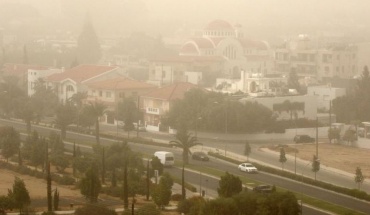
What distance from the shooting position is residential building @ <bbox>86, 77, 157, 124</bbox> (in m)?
36.2

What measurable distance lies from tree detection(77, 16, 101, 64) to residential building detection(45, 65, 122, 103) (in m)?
22.9

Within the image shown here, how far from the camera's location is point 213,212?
52.1ft

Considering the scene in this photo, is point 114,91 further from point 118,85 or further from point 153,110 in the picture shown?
point 153,110

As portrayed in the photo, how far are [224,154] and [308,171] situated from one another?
11.8ft

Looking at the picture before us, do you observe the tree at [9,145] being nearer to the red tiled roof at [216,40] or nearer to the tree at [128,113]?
the tree at [128,113]

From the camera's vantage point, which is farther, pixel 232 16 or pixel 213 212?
pixel 232 16

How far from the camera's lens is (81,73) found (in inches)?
1548

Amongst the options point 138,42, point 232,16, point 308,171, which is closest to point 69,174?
point 308,171

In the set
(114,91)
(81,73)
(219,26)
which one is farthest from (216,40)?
(114,91)

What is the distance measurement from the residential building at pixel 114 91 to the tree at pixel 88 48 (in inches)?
1004

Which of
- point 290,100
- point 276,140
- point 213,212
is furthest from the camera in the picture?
point 290,100

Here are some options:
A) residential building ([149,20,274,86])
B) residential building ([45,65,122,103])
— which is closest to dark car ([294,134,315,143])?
residential building ([45,65,122,103])

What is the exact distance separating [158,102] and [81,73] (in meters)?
6.19

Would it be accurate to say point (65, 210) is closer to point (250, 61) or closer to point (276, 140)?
point (276, 140)
